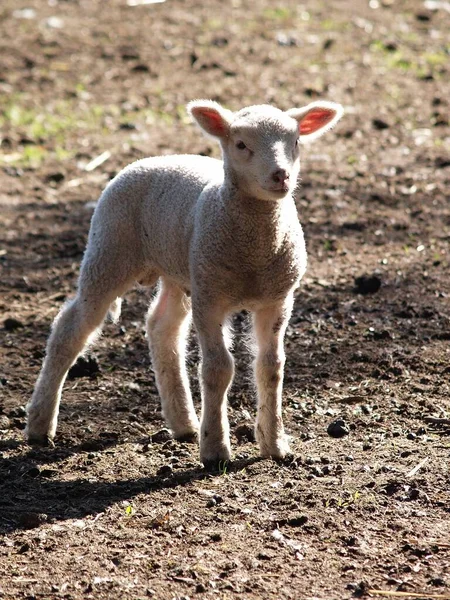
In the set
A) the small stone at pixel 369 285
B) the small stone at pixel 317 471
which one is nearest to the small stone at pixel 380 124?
the small stone at pixel 369 285

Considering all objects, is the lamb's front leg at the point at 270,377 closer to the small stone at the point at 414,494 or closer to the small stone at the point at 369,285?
the small stone at the point at 414,494

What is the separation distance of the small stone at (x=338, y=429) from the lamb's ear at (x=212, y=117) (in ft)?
5.60

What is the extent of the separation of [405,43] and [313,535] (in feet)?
38.2

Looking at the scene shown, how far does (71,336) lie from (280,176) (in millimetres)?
1765

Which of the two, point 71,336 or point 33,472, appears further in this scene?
point 71,336

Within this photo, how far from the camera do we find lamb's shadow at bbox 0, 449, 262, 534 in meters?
5.51

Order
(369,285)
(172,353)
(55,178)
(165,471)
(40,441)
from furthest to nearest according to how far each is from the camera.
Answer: (55,178) < (369,285) < (172,353) < (40,441) < (165,471)

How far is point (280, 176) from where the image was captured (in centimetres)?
538

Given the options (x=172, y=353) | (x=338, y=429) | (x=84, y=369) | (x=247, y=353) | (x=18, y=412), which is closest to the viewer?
(x=338, y=429)

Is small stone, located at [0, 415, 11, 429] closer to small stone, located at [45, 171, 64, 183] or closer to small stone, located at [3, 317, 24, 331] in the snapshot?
small stone, located at [3, 317, 24, 331]

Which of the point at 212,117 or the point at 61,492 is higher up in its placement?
Result: the point at 212,117

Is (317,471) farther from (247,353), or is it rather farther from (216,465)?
(247,353)

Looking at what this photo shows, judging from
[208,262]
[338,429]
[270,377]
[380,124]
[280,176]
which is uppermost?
[280,176]

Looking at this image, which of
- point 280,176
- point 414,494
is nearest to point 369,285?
point 414,494
